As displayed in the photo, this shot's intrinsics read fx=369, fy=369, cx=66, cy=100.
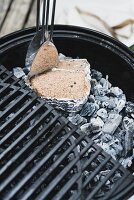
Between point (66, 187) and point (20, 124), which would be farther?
point (20, 124)

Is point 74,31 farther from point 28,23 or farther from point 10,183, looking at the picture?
point 10,183

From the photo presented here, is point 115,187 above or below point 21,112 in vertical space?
below

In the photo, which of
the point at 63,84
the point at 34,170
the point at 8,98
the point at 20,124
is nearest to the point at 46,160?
the point at 34,170

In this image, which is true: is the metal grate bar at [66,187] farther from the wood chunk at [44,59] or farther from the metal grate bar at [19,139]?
the wood chunk at [44,59]

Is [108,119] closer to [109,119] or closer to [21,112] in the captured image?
[109,119]

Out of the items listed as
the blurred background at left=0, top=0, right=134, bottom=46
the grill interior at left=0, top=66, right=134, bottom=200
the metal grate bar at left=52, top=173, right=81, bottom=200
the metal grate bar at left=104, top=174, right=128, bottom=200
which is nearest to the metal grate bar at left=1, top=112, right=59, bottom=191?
the grill interior at left=0, top=66, right=134, bottom=200

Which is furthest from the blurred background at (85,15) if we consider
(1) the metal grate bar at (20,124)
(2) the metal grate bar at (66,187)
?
(2) the metal grate bar at (66,187)

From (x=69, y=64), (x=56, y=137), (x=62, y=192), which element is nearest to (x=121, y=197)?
(x=62, y=192)
